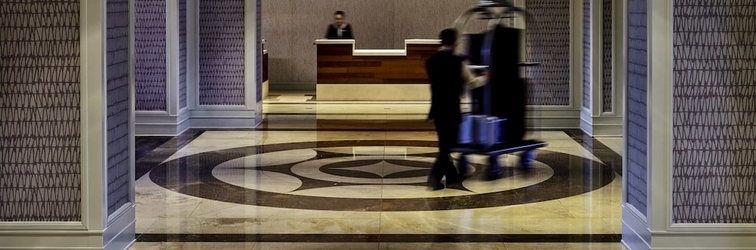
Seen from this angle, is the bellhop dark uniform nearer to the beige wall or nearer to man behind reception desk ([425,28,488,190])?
man behind reception desk ([425,28,488,190])

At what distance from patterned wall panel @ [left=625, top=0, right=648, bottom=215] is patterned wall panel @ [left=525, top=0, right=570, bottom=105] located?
6.73 metres

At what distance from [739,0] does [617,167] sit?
15.3 ft

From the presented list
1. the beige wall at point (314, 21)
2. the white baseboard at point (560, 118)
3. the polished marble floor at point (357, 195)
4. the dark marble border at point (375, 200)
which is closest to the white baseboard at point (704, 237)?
the polished marble floor at point (357, 195)

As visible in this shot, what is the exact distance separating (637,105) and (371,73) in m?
12.4

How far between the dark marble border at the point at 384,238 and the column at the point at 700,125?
2.91 ft

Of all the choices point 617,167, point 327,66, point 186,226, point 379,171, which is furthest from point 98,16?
point 327,66

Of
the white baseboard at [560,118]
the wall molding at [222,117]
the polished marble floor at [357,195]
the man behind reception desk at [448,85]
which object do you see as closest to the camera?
the man behind reception desk at [448,85]

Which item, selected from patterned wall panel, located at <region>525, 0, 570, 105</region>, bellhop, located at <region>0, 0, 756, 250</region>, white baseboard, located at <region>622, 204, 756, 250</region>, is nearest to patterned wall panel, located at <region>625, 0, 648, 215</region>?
bellhop, located at <region>0, 0, 756, 250</region>

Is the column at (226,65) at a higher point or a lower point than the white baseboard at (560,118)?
higher

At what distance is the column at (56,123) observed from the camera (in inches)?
290

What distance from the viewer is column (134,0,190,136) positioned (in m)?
14.4

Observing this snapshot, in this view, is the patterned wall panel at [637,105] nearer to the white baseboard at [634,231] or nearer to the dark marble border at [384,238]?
the white baseboard at [634,231]

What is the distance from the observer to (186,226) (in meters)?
8.88

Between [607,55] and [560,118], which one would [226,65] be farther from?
[607,55]
